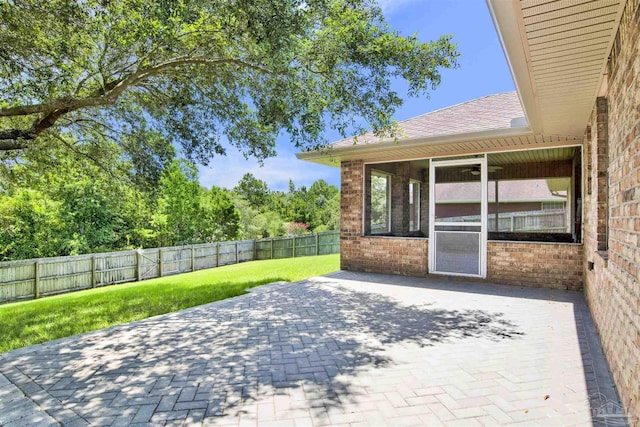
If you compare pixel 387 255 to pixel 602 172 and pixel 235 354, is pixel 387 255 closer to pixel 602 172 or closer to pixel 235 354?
pixel 602 172

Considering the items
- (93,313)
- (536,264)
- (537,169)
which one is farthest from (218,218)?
(536,264)

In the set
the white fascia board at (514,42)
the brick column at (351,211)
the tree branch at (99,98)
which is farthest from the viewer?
the brick column at (351,211)

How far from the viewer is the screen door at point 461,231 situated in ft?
24.5

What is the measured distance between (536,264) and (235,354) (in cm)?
596

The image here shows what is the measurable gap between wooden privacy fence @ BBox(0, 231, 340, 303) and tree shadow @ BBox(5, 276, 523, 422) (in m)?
8.83

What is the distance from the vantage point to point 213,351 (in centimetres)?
379

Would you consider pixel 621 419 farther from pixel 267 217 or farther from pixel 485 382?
pixel 267 217

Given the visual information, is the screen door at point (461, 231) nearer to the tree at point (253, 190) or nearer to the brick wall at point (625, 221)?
the brick wall at point (625, 221)

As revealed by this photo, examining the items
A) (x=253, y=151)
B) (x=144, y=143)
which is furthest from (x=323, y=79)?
(x=144, y=143)

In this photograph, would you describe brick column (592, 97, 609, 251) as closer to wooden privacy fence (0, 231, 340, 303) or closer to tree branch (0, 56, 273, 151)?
tree branch (0, 56, 273, 151)

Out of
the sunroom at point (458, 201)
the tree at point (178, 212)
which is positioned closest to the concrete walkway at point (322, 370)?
the sunroom at point (458, 201)

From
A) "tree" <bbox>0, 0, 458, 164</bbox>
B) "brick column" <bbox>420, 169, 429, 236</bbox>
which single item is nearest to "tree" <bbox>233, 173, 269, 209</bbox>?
"brick column" <bbox>420, 169, 429, 236</bbox>

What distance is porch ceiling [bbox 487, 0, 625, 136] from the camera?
8.31 ft

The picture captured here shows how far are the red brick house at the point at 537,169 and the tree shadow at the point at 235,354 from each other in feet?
6.17
